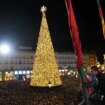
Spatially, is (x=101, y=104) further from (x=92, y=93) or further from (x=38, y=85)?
(x=38, y=85)

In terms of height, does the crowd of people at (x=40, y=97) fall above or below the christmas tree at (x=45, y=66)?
below

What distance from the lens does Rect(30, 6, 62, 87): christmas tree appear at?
24.3 metres

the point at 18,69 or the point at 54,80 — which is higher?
the point at 18,69

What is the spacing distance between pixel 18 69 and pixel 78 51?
88748mm

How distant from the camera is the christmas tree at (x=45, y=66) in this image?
24344 millimetres

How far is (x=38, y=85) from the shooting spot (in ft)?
80.2

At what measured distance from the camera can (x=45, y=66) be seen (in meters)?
24.4

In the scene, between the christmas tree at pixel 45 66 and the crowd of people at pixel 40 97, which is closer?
the crowd of people at pixel 40 97

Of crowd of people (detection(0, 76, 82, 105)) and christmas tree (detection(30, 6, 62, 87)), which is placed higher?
christmas tree (detection(30, 6, 62, 87))

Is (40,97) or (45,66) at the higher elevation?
(45,66)

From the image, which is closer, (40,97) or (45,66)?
(40,97)

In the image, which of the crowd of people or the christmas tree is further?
the christmas tree

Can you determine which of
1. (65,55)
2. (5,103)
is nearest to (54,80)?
(5,103)

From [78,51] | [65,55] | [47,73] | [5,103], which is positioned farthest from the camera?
[65,55]
